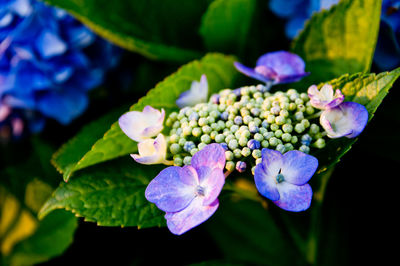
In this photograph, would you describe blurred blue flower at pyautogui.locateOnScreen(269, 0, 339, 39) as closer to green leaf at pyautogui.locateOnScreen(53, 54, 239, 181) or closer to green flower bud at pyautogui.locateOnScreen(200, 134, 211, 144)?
green leaf at pyautogui.locateOnScreen(53, 54, 239, 181)

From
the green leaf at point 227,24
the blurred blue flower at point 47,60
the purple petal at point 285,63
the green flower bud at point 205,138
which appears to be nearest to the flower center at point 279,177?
the green flower bud at point 205,138

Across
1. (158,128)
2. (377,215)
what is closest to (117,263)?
(158,128)

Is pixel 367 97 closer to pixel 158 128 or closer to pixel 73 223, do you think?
pixel 158 128

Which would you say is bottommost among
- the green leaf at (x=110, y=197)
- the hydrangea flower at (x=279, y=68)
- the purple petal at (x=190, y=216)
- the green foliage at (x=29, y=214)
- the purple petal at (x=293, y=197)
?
the green foliage at (x=29, y=214)

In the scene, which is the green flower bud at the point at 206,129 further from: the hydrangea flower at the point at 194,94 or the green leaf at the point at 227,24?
the green leaf at the point at 227,24

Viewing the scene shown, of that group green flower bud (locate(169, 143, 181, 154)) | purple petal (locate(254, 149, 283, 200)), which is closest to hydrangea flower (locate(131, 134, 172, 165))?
green flower bud (locate(169, 143, 181, 154))

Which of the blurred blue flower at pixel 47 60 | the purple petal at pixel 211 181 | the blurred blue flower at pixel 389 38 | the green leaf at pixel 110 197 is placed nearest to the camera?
the purple petal at pixel 211 181
